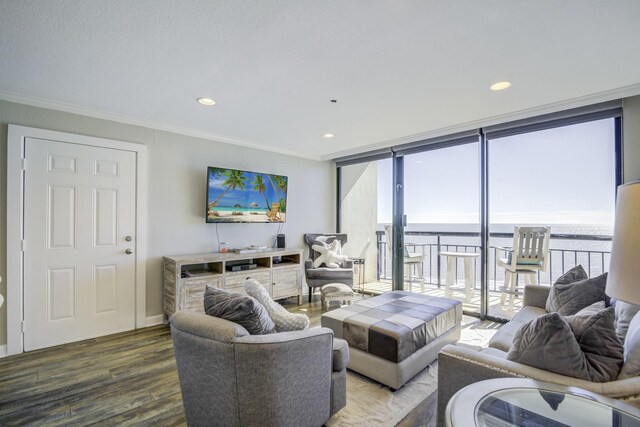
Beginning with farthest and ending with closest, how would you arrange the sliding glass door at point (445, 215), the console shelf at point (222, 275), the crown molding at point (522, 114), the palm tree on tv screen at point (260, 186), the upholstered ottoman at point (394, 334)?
the palm tree on tv screen at point (260, 186) → the sliding glass door at point (445, 215) → the console shelf at point (222, 275) → the crown molding at point (522, 114) → the upholstered ottoman at point (394, 334)

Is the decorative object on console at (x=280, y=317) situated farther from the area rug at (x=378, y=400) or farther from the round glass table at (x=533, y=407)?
the round glass table at (x=533, y=407)

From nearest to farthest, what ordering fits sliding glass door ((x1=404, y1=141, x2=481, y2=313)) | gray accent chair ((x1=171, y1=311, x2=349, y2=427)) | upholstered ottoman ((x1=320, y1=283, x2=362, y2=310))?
gray accent chair ((x1=171, y1=311, x2=349, y2=427)), upholstered ottoman ((x1=320, y1=283, x2=362, y2=310)), sliding glass door ((x1=404, y1=141, x2=481, y2=313))

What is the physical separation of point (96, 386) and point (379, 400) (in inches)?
82.7

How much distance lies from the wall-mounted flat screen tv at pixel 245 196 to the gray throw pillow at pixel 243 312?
98.2 inches

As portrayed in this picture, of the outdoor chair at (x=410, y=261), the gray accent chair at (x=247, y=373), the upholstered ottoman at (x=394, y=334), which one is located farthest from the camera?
the outdoor chair at (x=410, y=261)

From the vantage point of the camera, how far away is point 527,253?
3541mm

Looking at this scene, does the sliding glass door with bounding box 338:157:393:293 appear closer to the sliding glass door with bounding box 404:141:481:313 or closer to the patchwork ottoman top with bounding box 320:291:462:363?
the sliding glass door with bounding box 404:141:481:313

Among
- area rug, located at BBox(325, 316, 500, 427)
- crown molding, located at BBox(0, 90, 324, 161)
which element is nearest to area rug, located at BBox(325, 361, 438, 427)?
area rug, located at BBox(325, 316, 500, 427)

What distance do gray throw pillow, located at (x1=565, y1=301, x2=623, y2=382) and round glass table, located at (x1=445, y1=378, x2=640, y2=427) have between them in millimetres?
183

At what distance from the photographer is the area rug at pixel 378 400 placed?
1916 mm

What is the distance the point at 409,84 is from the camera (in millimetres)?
2578

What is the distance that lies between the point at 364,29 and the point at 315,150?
10.5 ft

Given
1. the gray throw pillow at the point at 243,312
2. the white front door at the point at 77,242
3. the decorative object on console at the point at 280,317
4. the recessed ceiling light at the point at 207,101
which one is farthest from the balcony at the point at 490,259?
the white front door at the point at 77,242

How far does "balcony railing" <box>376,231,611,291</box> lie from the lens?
12.2ft
